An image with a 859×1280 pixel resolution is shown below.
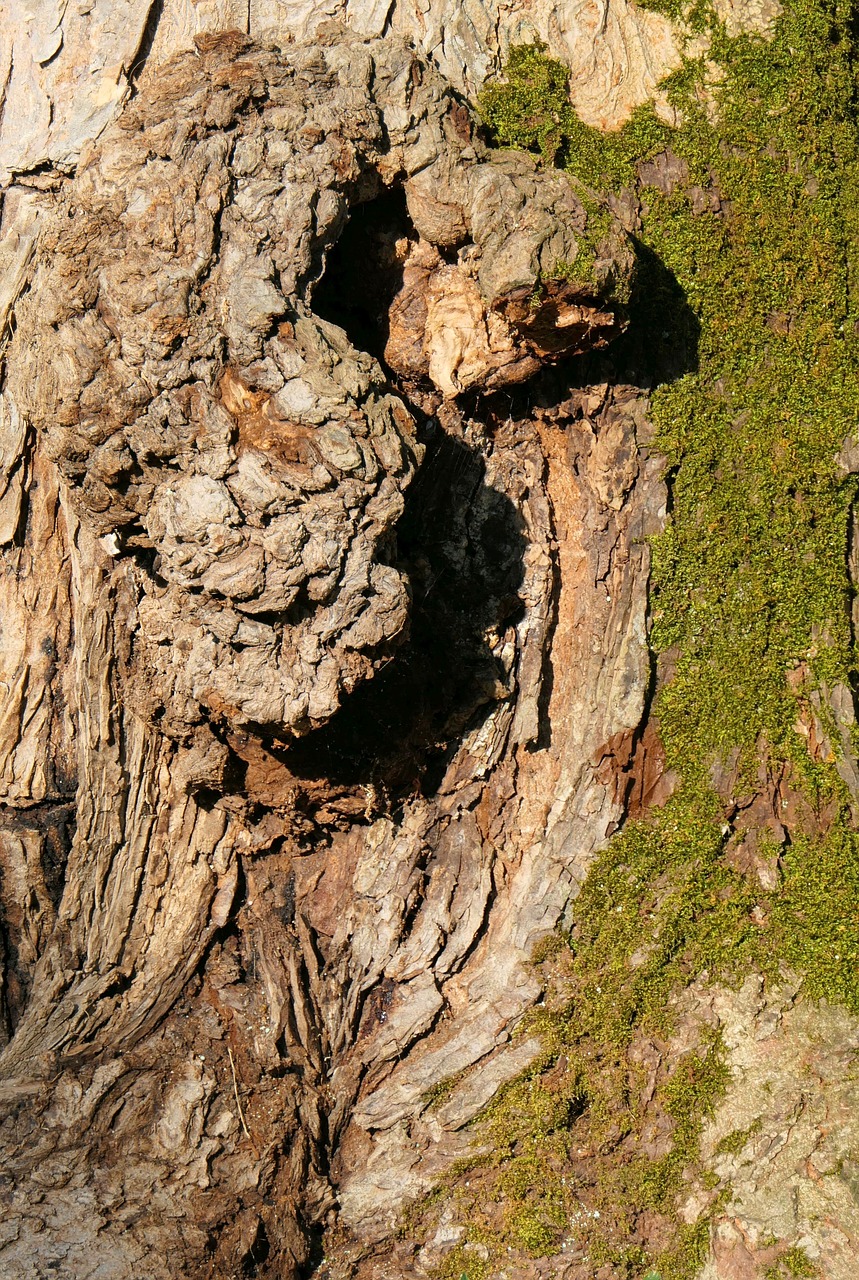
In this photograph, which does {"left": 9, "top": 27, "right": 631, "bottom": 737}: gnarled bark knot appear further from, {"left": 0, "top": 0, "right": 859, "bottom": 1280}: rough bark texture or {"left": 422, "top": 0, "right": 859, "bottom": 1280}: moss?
{"left": 422, "top": 0, "right": 859, "bottom": 1280}: moss

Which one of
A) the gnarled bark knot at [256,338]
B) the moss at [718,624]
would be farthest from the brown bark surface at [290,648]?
the moss at [718,624]

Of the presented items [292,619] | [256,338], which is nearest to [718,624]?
[292,619]

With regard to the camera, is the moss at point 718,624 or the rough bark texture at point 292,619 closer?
the rough bark texture at point 292,619

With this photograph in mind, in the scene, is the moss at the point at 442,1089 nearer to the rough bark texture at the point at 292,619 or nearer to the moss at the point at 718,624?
the rough bark texture at the point at 292,619

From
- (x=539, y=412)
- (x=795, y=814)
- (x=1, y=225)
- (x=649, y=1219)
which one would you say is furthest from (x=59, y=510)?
(x=649, y=1219)

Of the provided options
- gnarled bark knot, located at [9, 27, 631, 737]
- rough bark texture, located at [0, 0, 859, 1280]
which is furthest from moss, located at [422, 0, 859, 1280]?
gnarled bark knot, located at [9, 27, 631, 737]

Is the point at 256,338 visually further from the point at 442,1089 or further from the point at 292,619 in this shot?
the point at 442,1089

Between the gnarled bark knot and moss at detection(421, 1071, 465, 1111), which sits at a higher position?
the gnarled bark knot
